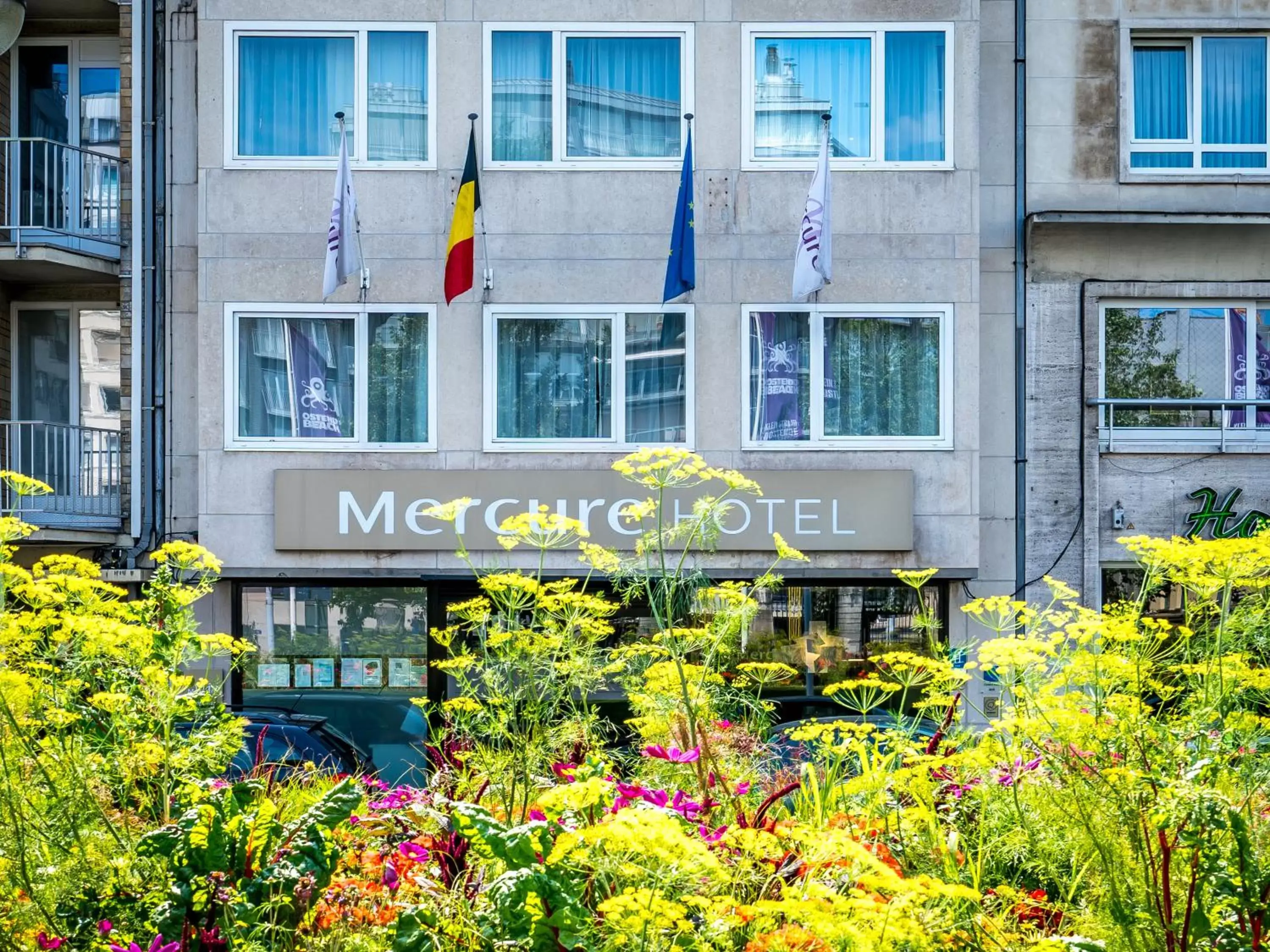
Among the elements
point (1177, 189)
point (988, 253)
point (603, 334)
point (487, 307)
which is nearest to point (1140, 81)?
point (1177, 189)

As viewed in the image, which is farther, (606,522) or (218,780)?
(606,522)

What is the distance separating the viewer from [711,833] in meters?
4.06

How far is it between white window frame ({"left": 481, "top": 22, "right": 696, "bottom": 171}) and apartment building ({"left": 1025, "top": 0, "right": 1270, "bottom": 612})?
4038mm

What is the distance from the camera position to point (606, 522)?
1223 cm

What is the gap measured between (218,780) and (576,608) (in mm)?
1582

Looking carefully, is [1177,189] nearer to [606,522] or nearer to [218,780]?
[606,522]

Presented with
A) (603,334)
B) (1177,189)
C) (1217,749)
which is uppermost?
(1177,189)

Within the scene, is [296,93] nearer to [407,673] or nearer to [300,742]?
[407,673]

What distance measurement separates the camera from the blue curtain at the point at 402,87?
1261cm

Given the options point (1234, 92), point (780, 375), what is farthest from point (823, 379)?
point (1234, 92)

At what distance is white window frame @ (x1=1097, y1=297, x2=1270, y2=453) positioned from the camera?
13195mm

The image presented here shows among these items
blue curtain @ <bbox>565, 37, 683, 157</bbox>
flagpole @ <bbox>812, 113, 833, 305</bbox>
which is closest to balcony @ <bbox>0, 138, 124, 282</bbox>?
blue curtain @ <bbox>565, 37, 683, 157</bbox>

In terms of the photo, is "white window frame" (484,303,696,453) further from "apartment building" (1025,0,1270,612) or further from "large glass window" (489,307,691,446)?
"apartment building" (1025,0,1270,612)

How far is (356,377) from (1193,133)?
32.5 ft
